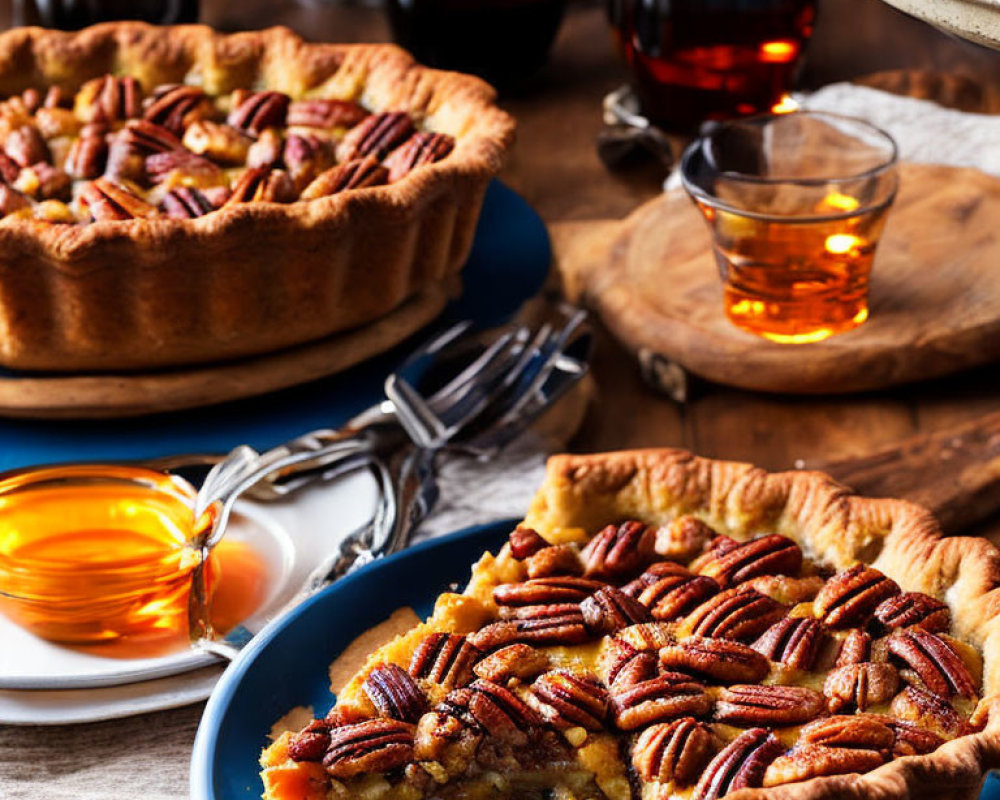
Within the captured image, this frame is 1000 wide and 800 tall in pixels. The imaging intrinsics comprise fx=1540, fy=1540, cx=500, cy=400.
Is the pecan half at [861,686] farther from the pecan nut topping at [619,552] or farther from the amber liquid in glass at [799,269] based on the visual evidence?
the amber liquid in glass at [799,269]

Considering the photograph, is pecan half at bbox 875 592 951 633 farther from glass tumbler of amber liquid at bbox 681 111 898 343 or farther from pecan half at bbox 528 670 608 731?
glass tumbler of amber liquid at bbox 681 111 898 343

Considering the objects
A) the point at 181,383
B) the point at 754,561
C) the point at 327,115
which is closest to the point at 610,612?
the point at 754,561

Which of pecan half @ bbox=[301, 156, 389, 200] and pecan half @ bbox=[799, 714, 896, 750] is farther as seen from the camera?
pecan half @ bbox=[301, 156, 389, 200]

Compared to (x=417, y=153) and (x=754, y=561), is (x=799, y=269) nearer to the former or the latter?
(x=417, y=153)

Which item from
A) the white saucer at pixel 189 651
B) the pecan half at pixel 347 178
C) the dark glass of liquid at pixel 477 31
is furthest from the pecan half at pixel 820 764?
the dark glass of liquid at pixel 477 31

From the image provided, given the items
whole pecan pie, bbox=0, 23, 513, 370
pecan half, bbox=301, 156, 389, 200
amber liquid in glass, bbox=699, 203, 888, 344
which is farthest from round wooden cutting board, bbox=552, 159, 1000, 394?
pecan half, bbox=301, 156, 389, 200

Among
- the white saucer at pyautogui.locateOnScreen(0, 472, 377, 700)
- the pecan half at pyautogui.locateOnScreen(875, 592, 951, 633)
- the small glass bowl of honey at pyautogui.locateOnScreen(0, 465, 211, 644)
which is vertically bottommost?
the white saucer at pyautogui.locateOnScreen(0, 472, 377, 700)
